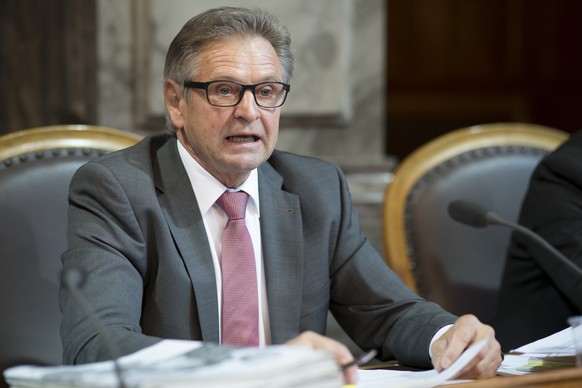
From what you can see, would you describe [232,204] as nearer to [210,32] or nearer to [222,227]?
[222,227]

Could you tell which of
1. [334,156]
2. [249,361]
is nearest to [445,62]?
[334,156]

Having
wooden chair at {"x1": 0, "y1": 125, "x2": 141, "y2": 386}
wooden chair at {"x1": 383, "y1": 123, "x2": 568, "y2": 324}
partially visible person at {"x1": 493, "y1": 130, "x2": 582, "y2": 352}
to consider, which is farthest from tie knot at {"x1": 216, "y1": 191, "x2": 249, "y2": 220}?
partially visible person at {"x1": 493, "y1": 130, "x2": 582, "y2": 352}

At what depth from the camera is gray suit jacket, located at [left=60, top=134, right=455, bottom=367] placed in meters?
1.80

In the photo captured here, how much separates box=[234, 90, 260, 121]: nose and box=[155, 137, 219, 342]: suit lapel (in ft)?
0.62

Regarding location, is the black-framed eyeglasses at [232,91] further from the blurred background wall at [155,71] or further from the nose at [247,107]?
the blurred background wall at [155,71]

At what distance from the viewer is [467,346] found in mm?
1725

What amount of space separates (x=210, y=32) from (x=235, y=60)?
0.07 meters

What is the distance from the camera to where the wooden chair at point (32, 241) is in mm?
2066

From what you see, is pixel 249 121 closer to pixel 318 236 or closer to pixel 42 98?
pixel 318 236

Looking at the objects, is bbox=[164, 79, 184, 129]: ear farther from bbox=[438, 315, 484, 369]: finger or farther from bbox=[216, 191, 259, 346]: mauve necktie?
bbox=[438, 315, 484, 369]: finger

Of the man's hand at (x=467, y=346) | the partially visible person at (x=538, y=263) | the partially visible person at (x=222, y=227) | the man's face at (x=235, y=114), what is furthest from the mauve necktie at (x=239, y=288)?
the partially visible person at (x=538, y=263)

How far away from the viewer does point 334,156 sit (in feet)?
11.9

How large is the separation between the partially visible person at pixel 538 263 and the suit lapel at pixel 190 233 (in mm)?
859

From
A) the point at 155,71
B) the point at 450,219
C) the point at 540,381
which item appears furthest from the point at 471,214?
the point at 155,71
